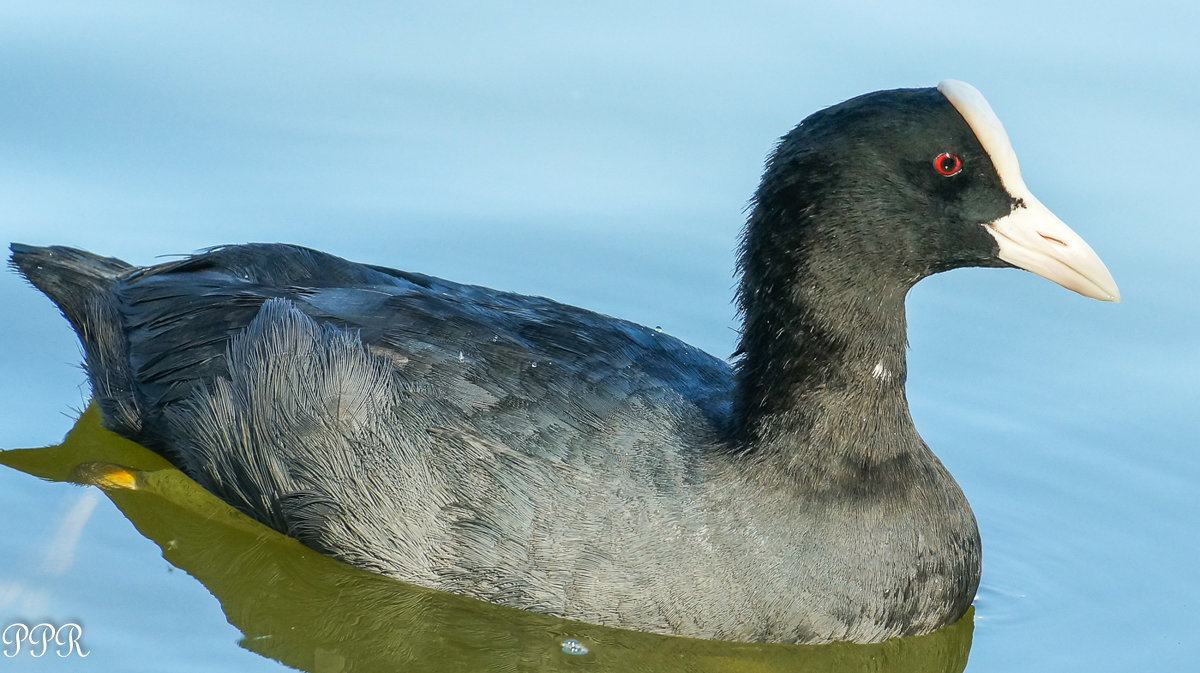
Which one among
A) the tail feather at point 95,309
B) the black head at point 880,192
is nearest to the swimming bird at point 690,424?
the black head at point 880,192

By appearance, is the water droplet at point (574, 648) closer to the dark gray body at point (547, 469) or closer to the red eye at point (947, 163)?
the dark gray body at point (547, 469)

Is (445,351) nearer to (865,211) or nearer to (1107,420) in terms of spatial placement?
(865,211)

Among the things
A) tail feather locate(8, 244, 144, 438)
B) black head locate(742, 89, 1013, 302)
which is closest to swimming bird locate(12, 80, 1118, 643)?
black head locate(742, 89, 1013, 302)

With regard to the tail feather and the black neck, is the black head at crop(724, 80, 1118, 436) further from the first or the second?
the tail feather

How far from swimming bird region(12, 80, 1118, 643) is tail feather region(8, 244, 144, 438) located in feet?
1.30

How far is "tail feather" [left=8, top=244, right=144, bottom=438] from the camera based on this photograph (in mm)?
6289

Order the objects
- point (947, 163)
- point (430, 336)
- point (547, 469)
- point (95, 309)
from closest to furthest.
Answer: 1. point (947, 163)
2. point (547, 469)
3. point (430, 336)
4. point (95, 309)

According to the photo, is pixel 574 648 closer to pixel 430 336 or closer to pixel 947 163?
pixel 430 336

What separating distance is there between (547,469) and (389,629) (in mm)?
760

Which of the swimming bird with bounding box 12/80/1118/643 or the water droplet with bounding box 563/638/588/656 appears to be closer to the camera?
the swimming bird with bounding box 12/80/1118/643

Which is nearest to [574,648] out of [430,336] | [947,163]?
[430,336]

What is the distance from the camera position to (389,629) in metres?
5.62

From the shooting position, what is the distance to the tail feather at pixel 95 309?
629 centimetres

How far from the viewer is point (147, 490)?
20.7ft
